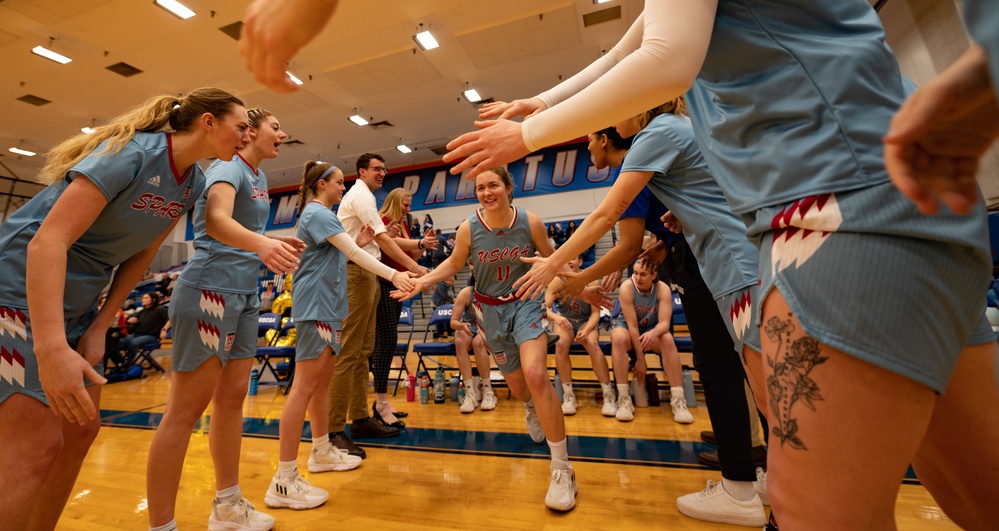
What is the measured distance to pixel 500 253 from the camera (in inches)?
109

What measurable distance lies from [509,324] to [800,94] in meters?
2.14

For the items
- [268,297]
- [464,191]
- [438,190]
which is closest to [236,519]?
[268,297]

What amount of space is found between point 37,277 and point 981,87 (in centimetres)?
196

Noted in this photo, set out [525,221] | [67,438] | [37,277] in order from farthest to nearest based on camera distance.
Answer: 1. [525,221]
2. [67,438]
3. [37,277]

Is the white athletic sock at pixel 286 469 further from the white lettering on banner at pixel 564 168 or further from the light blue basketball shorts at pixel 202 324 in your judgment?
the white lettering on banner at pixel 564 168

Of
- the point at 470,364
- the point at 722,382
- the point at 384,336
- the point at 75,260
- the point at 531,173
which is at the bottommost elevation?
the point at 470,364

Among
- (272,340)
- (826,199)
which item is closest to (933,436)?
(826,199)

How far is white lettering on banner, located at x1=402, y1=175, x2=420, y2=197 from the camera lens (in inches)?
567

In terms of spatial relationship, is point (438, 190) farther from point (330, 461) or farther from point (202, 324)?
point (202, 324)

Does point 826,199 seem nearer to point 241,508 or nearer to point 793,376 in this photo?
point 793,376

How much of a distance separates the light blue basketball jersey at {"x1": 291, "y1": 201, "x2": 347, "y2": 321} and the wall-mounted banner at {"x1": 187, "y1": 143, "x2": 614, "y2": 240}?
8694 millimetres

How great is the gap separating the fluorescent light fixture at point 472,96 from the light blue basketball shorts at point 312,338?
27.8ft

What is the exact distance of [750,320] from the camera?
137cm

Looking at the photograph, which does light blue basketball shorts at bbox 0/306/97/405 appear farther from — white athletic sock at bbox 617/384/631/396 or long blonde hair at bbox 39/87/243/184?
white athletic sock at bbox 617/384/631/396
